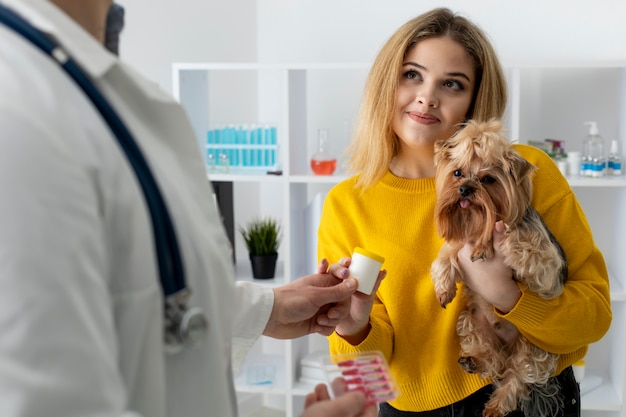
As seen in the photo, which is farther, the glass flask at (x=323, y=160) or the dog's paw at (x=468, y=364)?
the glass flask at (x=323, y=160)

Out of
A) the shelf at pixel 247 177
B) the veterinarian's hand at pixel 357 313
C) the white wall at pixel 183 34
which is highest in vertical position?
the white wall at pixel 183 34

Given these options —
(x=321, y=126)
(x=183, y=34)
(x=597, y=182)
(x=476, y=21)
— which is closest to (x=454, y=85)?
(x=597, y=182)

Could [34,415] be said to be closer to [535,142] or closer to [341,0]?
[535,142]

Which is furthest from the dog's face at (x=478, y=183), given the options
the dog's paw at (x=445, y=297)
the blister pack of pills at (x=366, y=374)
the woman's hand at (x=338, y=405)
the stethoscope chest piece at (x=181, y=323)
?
the stethoscope chest piece at (x=181, y=323)

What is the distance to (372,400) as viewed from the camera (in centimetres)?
116

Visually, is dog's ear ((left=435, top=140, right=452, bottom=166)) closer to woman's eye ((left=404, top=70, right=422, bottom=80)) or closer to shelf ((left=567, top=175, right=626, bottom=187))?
woman's eye ((left=404, top=70, right=422, bottom=80))

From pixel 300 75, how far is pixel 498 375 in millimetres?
2063

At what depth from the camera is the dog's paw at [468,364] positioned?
1.91 m

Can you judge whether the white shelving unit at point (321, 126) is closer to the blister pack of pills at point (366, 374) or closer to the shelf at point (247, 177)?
the shelf at point (247, 177)

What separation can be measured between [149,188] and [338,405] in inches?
18.1

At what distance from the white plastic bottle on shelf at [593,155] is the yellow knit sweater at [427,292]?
154cm

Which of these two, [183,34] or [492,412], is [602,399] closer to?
[492,412]

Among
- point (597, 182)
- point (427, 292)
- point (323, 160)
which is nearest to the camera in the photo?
point (427, 292)

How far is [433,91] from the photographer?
6.48ft
